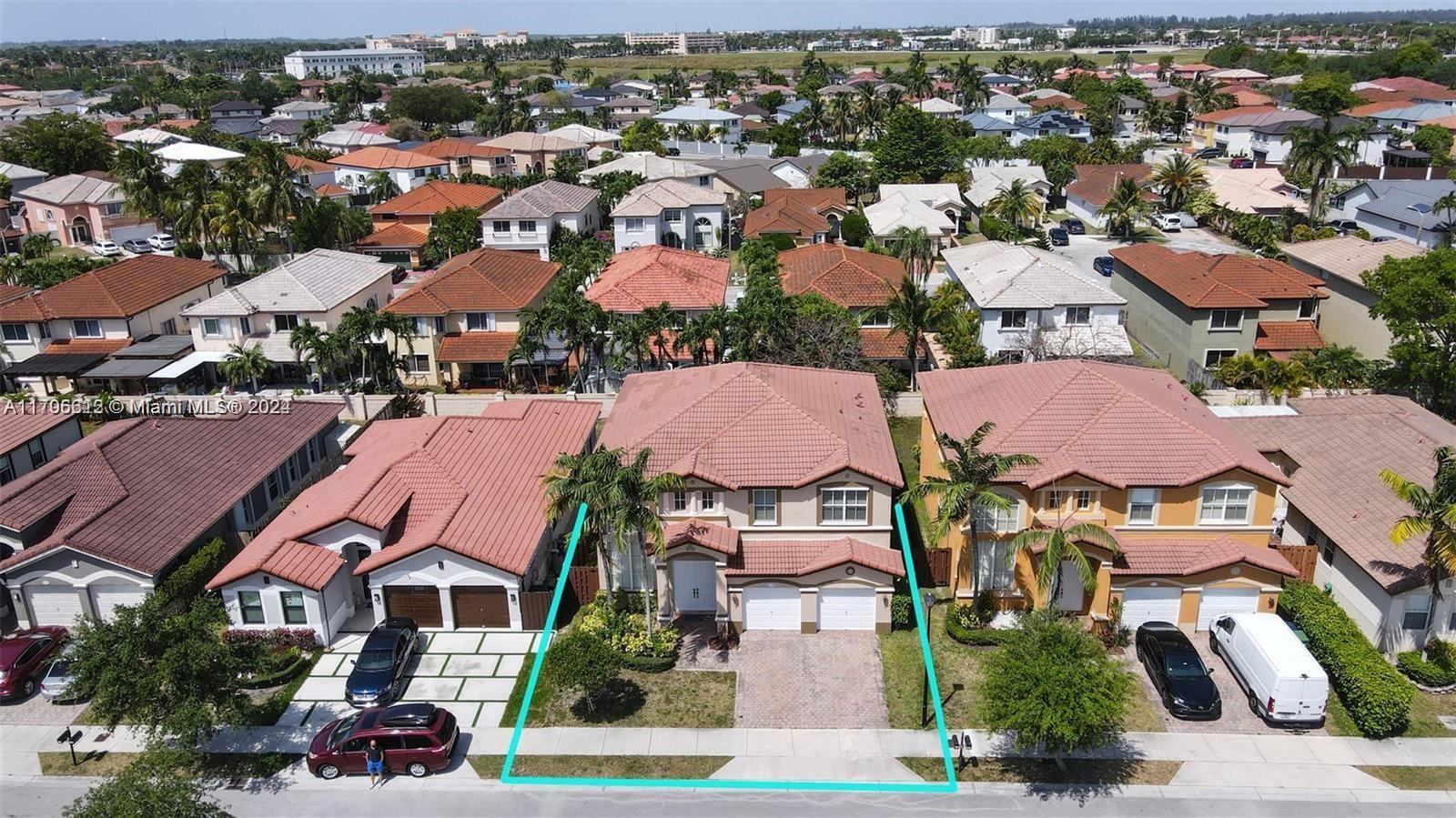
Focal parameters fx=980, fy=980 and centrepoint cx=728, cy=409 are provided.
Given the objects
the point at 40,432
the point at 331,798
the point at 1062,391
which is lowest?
the point at 331,798

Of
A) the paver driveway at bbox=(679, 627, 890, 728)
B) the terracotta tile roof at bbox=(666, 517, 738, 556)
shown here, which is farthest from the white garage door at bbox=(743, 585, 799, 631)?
the terracotta tile roof at bbox=(666, 517, 738, 556)

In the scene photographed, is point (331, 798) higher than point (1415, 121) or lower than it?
lower

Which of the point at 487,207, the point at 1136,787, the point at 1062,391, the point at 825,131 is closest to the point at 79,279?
the point at 487,207

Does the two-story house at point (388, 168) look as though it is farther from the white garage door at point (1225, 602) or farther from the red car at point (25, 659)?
the white garage door at point (1225, 602)

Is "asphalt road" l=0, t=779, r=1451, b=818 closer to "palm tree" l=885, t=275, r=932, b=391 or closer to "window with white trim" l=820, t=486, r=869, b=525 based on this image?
"window with white trim" l=820, t=486, r=869, b=525

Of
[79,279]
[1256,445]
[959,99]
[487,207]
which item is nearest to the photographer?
[1256,445]

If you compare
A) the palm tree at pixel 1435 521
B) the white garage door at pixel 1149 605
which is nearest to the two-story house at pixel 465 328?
the white garage door at pixel 1149 605

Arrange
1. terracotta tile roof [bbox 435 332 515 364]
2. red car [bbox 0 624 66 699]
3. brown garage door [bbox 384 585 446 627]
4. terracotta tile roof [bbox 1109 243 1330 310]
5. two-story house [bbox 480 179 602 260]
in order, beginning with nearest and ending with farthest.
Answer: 1. red car [bbox 0 624 66 699]
2. brown garage door [bbox 384 585 446 627]
3. terracotta tile roof [bbox 1109 243 1330 310]
4. terracotta tile roof [bbox 435 332 515 364]
5. two-story house [bbox 480 179 602 260]

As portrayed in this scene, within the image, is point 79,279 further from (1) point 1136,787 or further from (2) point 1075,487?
(1) point 1136,787
